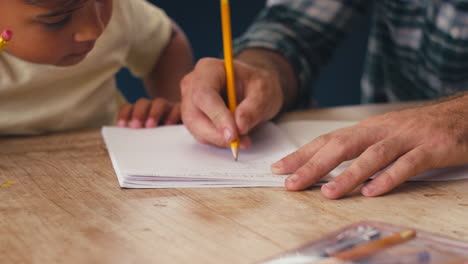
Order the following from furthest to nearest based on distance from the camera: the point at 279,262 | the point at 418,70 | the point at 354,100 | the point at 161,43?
1. the point at 354,100
2. the point at 418,70
3. the point at 161,43
4. the point at 279,262

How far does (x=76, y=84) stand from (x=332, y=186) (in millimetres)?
658

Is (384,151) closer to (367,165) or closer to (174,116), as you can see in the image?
(367,165)

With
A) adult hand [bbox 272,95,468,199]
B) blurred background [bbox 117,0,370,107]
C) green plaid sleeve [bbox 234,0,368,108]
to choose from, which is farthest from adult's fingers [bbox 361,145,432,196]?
blurred background [bbox 117,0,370,107]

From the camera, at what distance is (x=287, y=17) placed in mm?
1321

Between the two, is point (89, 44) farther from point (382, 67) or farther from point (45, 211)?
point (382, 67)

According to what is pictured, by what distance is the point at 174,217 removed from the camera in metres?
0.53

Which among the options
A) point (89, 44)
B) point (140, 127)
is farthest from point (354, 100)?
point (89, 44)

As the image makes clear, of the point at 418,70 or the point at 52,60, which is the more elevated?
the point at 52,60

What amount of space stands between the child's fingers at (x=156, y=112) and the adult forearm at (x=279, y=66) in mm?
224

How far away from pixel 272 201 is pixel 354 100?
1.83 m

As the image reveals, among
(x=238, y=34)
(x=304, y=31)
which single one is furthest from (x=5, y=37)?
(x=238, y=34)

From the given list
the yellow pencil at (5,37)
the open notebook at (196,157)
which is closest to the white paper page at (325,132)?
the open notebook at (196,157)

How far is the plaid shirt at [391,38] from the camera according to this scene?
1.23 metres

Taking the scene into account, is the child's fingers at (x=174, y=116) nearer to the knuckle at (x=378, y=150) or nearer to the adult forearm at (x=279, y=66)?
the adult forearm at (x=279, y=66)
